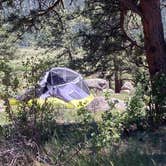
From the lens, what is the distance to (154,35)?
8.64m

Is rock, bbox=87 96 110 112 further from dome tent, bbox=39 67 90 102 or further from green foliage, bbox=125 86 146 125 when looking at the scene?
green foliage, bbox=125 86 146 125

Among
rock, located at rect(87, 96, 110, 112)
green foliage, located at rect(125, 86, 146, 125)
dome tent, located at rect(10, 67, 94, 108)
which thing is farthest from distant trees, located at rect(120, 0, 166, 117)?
dome tent, located at rect(10, 67, 94, 108)

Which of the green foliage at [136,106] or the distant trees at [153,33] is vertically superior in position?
the distant trees at [153,33]

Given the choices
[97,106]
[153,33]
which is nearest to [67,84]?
[97,106]

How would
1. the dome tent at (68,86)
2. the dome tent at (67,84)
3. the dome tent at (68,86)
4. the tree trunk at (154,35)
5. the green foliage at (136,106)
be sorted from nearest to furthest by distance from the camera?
1. the green foliage at (136,106)
2. the tree trunk at (154,35)
3. the dome tent at (68,86)
4. the dome tent at (68,86)
5. the dome tent at (67,84)

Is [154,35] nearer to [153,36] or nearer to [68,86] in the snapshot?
[153,36]

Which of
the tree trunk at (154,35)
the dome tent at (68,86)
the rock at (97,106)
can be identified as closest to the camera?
the tree trunk at (154,35)

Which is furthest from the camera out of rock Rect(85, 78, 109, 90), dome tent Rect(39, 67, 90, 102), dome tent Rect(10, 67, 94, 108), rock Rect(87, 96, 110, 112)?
rock Rect(85, 78, 109, 90)

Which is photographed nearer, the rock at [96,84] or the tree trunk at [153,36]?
the tree trunk at [153,36]

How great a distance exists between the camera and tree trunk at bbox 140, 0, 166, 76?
8578 millimetres

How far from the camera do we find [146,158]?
17.6 ft

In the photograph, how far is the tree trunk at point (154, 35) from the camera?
8578 millimetres

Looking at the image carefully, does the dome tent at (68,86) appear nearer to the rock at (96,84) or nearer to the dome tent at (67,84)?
the dome tent at (67,84)

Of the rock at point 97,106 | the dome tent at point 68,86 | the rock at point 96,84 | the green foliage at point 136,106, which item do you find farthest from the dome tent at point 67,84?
the green foliage at point 136,106
